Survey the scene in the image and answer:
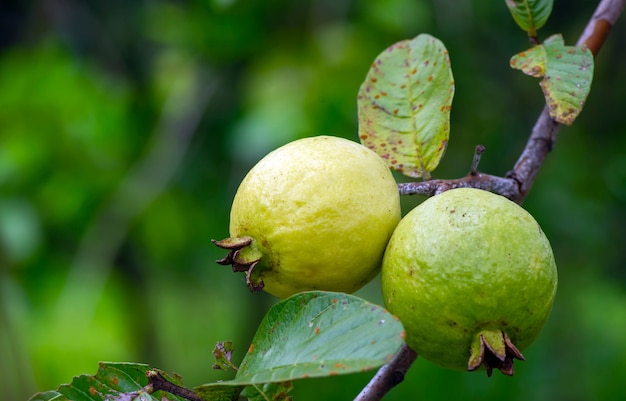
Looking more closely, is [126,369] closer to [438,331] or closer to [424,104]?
[438,331]

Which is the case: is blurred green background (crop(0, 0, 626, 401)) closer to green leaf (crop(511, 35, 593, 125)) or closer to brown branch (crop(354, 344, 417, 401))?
green leaf (crop(511, 35, 593, 125))

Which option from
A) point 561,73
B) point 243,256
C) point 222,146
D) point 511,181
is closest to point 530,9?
point 561,73

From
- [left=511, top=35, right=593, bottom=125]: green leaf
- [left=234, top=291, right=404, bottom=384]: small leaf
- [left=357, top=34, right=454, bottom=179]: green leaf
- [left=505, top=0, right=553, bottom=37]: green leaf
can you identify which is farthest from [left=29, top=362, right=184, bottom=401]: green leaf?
[left=505, top=0, right=553, bottom=37]: green leaf

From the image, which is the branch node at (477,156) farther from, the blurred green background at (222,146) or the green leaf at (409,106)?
the blurred green background at (222,146)

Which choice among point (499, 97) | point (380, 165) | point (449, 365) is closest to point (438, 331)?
point (449, 365)

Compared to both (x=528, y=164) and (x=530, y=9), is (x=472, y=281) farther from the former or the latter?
(x=530, y=9)

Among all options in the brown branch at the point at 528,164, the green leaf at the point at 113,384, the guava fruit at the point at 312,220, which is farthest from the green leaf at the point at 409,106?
the green leaf at the point at 113,384
